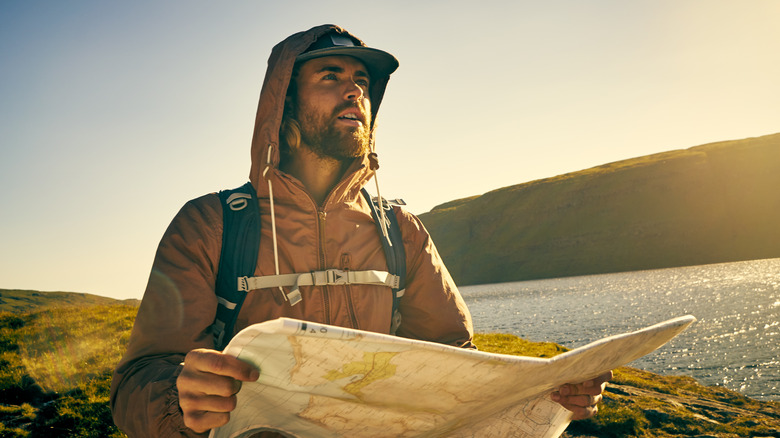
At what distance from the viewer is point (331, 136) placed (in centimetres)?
304

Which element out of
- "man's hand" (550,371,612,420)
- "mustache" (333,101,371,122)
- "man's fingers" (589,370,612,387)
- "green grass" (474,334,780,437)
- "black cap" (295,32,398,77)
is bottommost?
"green grass" (474,334,780,437)

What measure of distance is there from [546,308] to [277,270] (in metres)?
48.4

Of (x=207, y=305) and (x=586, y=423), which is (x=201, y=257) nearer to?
(x=207, y=305)

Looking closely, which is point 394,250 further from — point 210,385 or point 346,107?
point 210,385

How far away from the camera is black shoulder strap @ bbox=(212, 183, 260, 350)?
2.39m

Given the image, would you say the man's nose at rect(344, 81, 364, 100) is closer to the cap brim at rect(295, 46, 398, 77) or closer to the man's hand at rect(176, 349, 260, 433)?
the cap brim at rect(295, 46, 398, 77)

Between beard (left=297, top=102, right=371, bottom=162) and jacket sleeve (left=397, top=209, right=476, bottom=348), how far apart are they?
647 millimetres

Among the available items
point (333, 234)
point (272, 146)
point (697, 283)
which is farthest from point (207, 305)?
point (697, 283)

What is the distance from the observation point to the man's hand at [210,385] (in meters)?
1.25

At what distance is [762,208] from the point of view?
9750cm

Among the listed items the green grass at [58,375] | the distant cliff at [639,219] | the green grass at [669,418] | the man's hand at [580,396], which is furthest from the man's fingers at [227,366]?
the distant cliff at [639,219]

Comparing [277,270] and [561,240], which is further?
[561,240]

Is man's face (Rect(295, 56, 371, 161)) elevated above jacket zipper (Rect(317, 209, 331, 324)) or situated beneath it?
elevated above

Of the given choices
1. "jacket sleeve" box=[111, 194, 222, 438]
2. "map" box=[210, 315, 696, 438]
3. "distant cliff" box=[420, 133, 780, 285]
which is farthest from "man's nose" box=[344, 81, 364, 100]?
"distant cliff" box=[420, 133, 780, 285]
